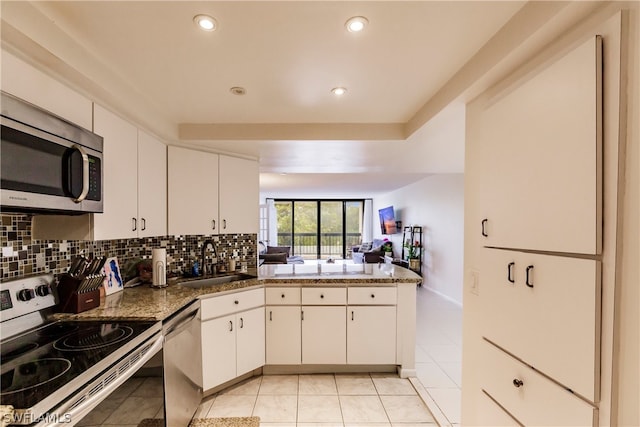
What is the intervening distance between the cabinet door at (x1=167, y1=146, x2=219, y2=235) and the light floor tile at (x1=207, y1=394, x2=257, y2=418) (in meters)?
1.43

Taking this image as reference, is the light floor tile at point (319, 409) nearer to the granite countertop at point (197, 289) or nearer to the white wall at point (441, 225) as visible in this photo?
the granite countertop at point (197, 289)

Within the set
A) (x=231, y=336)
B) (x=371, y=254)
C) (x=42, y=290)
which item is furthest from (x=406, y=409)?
(x=371, y=254)

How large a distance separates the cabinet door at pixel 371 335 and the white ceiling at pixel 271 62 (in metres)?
1.55

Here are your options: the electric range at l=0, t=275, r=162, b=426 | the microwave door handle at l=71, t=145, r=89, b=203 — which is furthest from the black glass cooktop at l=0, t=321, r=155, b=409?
the microwave door handle at l=71, t=145, r=89, b=203

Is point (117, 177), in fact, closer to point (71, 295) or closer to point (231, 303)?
point (71, 295)

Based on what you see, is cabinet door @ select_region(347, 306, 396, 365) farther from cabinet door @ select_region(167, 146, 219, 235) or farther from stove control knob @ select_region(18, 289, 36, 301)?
stove control knob @ select_region(18, 289, 36, 301)

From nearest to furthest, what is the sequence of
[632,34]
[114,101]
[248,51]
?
[632,34] → [248,51] → [114,101]

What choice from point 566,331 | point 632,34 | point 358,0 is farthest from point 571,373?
point 358,0

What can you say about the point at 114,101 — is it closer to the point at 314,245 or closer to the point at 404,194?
the point at 404,194

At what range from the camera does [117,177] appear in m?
1.89

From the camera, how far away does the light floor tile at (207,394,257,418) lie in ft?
7.21

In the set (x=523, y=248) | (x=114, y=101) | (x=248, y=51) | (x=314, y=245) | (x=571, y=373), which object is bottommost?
(x=314, y=245)

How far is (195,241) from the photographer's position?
304cm

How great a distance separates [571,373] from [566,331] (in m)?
0.14
